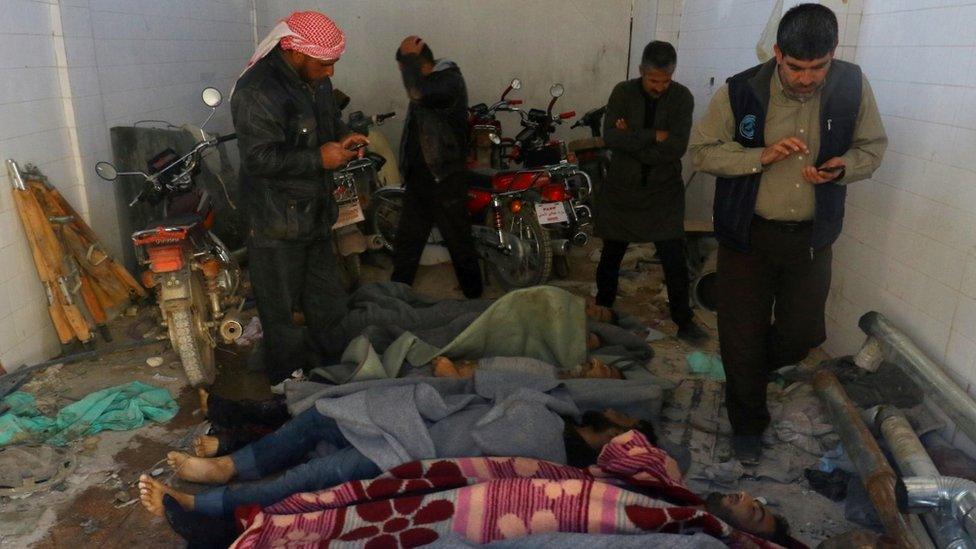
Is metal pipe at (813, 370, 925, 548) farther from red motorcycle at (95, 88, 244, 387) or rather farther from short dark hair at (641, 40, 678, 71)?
Result: red motorcycle at (95, 88, 244, 387)

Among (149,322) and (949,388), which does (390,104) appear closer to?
(149,322)

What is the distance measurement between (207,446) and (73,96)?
2.71 m

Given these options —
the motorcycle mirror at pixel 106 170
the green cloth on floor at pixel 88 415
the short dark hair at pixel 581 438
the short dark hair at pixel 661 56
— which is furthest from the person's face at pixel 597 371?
the motorcycle mirror at pixel 106 170

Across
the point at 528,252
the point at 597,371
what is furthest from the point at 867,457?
the point at 528,252

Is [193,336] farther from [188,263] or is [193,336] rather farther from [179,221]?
[179,221]

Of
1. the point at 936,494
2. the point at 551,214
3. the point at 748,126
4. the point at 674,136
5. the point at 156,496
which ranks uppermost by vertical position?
the point at 748,126

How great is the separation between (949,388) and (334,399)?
2.49 m

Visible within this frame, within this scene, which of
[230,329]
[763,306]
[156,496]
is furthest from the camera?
[230,329]

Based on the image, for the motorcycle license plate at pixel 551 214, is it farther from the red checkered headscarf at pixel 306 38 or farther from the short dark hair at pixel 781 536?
the short dark hair at pixel 781 536

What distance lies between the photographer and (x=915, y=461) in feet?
10.3

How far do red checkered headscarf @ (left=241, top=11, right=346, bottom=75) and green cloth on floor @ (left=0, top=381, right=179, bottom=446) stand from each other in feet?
5.74

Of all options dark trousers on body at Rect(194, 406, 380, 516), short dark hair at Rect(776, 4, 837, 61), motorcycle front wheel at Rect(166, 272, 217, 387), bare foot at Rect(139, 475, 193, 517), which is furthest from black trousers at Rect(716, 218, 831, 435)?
motorcycle front wheel at Rect(166, 272, 217, 387)

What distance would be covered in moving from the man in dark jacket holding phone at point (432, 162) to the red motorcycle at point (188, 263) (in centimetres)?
132

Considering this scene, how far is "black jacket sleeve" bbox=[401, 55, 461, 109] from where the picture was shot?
5312mm
